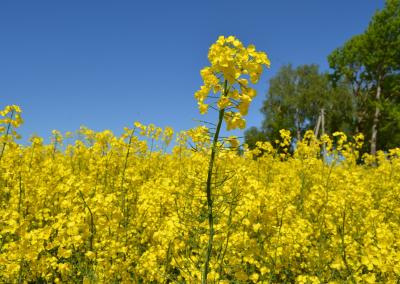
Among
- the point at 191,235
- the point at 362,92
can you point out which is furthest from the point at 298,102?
the point at 191,235

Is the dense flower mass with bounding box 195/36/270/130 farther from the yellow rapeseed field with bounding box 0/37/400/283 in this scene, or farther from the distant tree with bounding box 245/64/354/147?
the distant tree with bounding box 245/64/354/147

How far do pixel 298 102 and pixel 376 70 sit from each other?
871cm

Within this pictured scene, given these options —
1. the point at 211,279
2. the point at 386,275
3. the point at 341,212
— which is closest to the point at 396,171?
the point at 341,212

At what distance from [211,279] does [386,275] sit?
80.4 inches

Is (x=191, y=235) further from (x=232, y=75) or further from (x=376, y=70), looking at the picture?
(x=376, y=70)

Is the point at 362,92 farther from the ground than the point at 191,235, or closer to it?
farther from the ground

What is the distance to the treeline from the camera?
29.1 m

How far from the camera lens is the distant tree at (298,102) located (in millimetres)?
35219

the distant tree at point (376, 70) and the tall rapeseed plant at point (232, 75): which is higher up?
the distant tree at point (376, 70)

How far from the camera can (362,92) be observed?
1253 inches

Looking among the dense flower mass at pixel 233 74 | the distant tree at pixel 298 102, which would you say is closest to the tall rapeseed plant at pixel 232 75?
the dense flower mass at pixel 233 74

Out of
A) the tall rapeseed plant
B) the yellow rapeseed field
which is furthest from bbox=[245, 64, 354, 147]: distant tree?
the tall rapeseed plant

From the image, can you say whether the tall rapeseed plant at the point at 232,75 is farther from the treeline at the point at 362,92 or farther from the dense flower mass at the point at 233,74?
the treeline at the point at 362,92

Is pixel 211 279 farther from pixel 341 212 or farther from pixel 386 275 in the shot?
pixel 341 212
